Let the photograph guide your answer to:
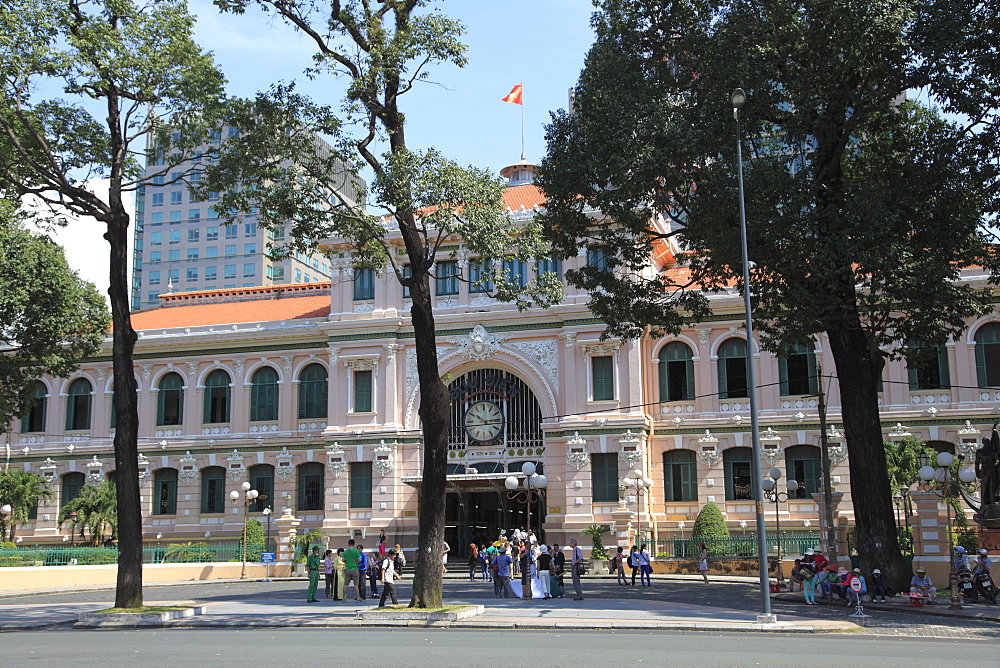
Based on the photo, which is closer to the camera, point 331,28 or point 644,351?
point 331,28

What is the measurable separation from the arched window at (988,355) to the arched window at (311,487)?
27.7m

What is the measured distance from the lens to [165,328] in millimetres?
48656

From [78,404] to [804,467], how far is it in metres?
34.2

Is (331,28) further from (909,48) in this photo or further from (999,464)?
(999,464)

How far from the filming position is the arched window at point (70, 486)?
48344mm

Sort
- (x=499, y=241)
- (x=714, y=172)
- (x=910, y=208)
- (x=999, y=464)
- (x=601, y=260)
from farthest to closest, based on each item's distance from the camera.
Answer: (x=601, y=260) → (x=999, y=464) → (x=714, y=172) → (x=910, y=208) → (x=499, y=241)

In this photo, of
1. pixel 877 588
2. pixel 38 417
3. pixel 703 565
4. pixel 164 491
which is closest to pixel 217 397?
pixel 164 491

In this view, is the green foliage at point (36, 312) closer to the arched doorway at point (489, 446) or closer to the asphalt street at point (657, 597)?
the asphalt street at point (657, 597)

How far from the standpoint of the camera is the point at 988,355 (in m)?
38.4

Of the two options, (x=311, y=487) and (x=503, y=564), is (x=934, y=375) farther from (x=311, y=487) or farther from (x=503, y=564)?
(x=311, y=487)

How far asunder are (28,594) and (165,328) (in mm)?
19214

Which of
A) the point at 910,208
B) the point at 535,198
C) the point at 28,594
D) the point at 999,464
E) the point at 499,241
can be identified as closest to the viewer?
the point at 499,241

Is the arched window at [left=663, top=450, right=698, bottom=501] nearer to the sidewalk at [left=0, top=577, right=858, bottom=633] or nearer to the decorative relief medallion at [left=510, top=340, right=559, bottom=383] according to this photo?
the decorative relief medallion at [left=510, top=340, right=559, bottom=383]

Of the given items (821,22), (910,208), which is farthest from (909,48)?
(910,208)
